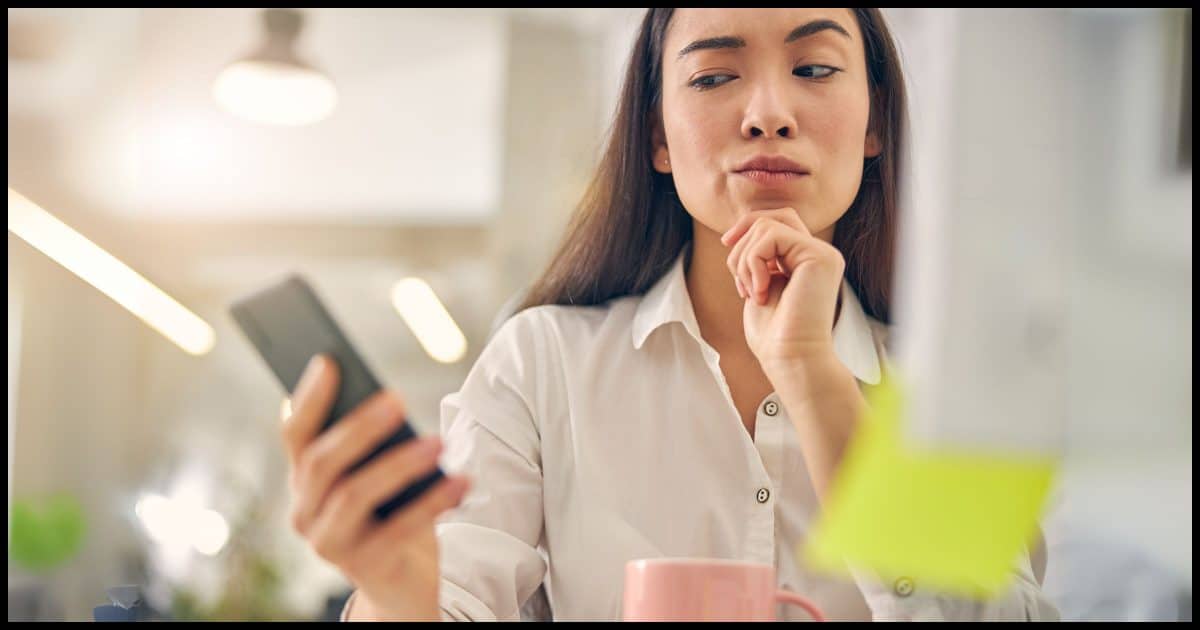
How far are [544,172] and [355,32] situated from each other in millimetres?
722

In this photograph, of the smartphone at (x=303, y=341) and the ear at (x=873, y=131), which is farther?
the ear at (x=873, y=131)

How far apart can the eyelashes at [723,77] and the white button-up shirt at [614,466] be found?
17 cm

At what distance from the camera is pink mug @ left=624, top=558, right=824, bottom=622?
1.77 feet

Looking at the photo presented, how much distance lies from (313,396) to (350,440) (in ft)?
0.08

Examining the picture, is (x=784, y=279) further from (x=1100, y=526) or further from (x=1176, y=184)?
(x=1100, y=526)

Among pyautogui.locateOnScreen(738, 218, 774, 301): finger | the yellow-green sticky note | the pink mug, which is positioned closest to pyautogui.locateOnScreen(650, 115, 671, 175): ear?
pyautogui.locateOnScreen(738, 218, 774, 301): finger

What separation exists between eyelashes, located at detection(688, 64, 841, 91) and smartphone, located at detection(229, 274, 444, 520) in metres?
0.43

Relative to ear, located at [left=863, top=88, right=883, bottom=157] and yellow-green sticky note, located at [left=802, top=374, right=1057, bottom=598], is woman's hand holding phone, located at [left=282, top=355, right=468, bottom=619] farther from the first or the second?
ear, located at [left=863, top=88, right=883, bottom=157]

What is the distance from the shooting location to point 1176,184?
82 cm

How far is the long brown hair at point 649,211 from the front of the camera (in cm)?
96

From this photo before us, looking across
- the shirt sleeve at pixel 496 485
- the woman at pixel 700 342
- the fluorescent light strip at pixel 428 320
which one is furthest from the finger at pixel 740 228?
the fluorescent light strip at pixel 428 320

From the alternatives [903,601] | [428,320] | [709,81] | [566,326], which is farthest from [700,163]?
[428,320]

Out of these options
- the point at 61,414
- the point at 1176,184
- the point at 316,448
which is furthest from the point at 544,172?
the point at 316,448

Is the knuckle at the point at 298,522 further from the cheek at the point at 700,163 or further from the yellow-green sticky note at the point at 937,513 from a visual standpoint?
the cheek at the point at 700,163
